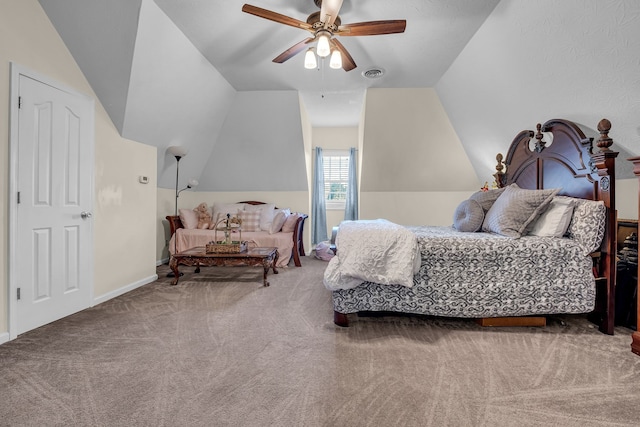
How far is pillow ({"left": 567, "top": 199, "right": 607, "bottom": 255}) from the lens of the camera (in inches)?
88.4

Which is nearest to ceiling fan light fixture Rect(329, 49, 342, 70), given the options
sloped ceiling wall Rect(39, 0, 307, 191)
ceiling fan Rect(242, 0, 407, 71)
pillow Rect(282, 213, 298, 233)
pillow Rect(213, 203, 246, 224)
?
ceiling fan Rect(242, 0, 407, 71)

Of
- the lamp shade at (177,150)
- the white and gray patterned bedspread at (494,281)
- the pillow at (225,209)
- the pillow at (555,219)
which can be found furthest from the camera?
the pillow at (225,209)

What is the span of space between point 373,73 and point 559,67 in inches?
77.1

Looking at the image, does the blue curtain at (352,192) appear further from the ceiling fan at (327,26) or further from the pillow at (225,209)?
the ceiling fan at (327,26)

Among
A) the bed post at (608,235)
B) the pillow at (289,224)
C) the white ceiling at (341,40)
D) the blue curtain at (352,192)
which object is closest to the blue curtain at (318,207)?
the blue curtain at (352,192)

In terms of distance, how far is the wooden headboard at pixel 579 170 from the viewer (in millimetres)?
2238

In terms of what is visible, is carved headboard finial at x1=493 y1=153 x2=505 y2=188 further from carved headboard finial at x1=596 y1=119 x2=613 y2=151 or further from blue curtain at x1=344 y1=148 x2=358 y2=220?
blue curtain at x1=344 y1=148 x2=358 y2=220

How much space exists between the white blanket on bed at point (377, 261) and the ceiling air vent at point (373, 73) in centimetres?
242

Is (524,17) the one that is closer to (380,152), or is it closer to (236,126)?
(380,152)

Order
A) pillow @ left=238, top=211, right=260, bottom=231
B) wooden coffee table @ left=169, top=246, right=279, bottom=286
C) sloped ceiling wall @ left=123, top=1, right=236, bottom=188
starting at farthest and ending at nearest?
pillow @ left=238, top=211, right=260, bottom=231
wooden coffee table @ left=169, top=246, right=279, bottom=286
sloped ceiling wall @ left=123, top=1, right=236, bottom=188

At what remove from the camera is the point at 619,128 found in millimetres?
2479

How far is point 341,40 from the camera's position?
3172mm

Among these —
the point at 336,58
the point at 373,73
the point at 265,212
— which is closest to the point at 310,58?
the point at 336,58

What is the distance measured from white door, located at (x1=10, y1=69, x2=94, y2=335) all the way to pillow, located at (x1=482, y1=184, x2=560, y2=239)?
11.9 feet
